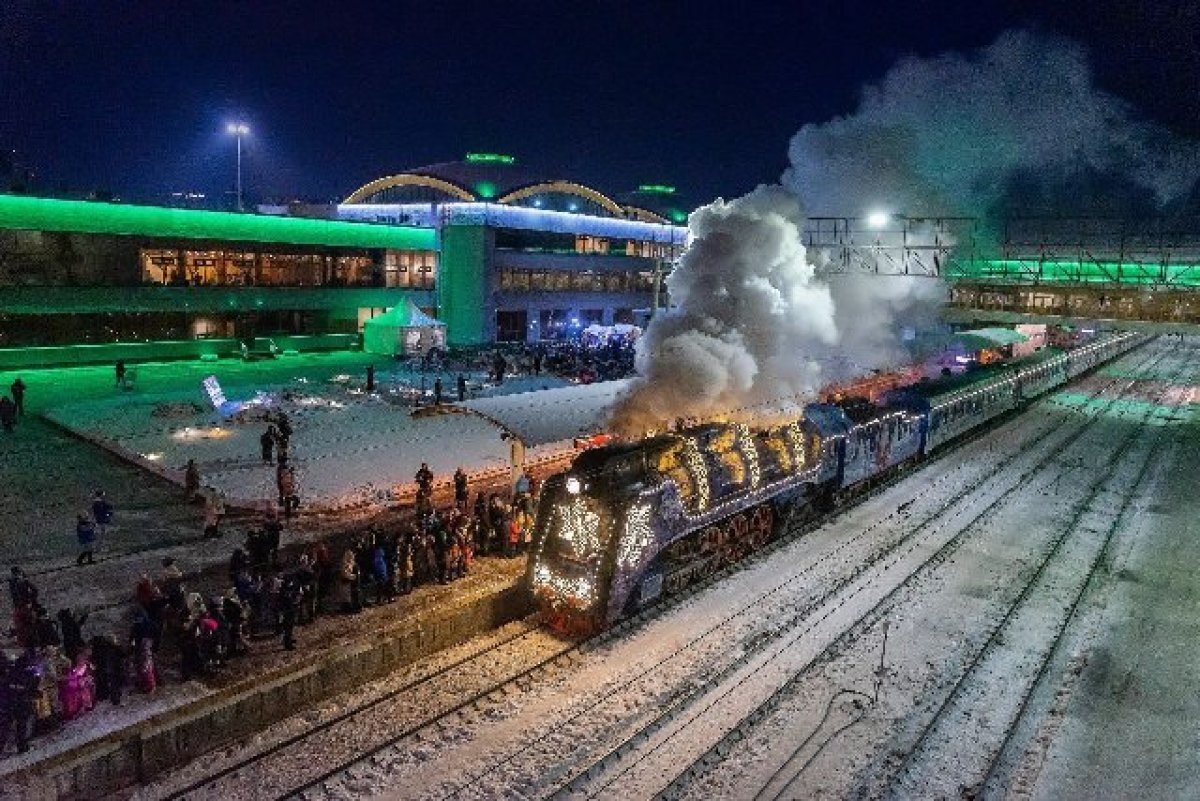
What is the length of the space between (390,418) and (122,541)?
12338 millimetres

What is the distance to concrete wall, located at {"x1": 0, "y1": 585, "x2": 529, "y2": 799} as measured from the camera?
8875 millimetres

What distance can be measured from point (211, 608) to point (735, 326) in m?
11.9

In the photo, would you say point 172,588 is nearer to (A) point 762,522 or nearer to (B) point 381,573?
(B) point 381,573

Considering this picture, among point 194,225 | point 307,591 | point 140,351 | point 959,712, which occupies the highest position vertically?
point 194,225

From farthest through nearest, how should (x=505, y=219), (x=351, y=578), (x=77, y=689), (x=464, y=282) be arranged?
(x=505, y=219) < (x=464, y=282) < (x=351, y=578) < (x=77, y=689)

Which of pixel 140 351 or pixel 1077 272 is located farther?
pixel 140 351

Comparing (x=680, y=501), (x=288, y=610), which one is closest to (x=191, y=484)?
(x=288, y=610)

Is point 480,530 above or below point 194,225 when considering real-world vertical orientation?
below

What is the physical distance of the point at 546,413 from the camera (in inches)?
741

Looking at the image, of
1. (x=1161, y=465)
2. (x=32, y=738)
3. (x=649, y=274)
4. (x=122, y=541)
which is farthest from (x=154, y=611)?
(x=649, y=274)

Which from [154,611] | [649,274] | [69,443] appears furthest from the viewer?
[649,274]

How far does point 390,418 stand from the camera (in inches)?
1094

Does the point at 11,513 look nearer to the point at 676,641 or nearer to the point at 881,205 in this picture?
the point at 676,641

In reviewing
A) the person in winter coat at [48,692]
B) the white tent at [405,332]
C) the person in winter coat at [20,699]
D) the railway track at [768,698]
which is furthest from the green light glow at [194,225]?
the railway track at [768,698]
